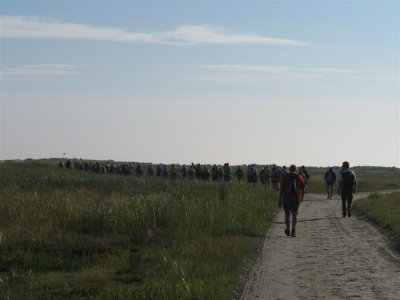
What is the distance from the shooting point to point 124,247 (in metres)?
15.5

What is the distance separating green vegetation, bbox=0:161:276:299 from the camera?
10852mm

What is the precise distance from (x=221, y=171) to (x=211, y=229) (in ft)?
95.1

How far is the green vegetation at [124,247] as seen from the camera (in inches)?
427

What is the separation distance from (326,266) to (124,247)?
5.12 meters

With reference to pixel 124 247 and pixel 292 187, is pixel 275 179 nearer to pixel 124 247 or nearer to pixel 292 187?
pixel 292 187

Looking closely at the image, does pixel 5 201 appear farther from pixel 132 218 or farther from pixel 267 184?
pixel 267 184

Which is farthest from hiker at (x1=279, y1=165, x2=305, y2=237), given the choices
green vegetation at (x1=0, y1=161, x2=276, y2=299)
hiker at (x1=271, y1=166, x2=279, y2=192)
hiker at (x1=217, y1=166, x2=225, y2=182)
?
hiker at (x1=217, y1=166, x2=225, y2=182)

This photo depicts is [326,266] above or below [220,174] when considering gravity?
below

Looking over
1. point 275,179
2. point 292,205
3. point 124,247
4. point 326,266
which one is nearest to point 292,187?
point 292,205

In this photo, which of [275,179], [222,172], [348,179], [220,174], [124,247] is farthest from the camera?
[220,174]


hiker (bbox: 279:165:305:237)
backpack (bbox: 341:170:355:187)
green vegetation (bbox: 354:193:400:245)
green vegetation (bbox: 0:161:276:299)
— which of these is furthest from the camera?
backpack (bbox: 341:170:355:187)

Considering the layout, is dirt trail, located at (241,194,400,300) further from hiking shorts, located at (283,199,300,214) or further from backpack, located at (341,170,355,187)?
backpack, located at (341,170,355,187)

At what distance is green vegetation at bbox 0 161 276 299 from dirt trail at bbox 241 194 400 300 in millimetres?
584

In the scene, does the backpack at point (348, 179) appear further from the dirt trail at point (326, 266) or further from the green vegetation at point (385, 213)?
the dirt trail at point (326, 266)
